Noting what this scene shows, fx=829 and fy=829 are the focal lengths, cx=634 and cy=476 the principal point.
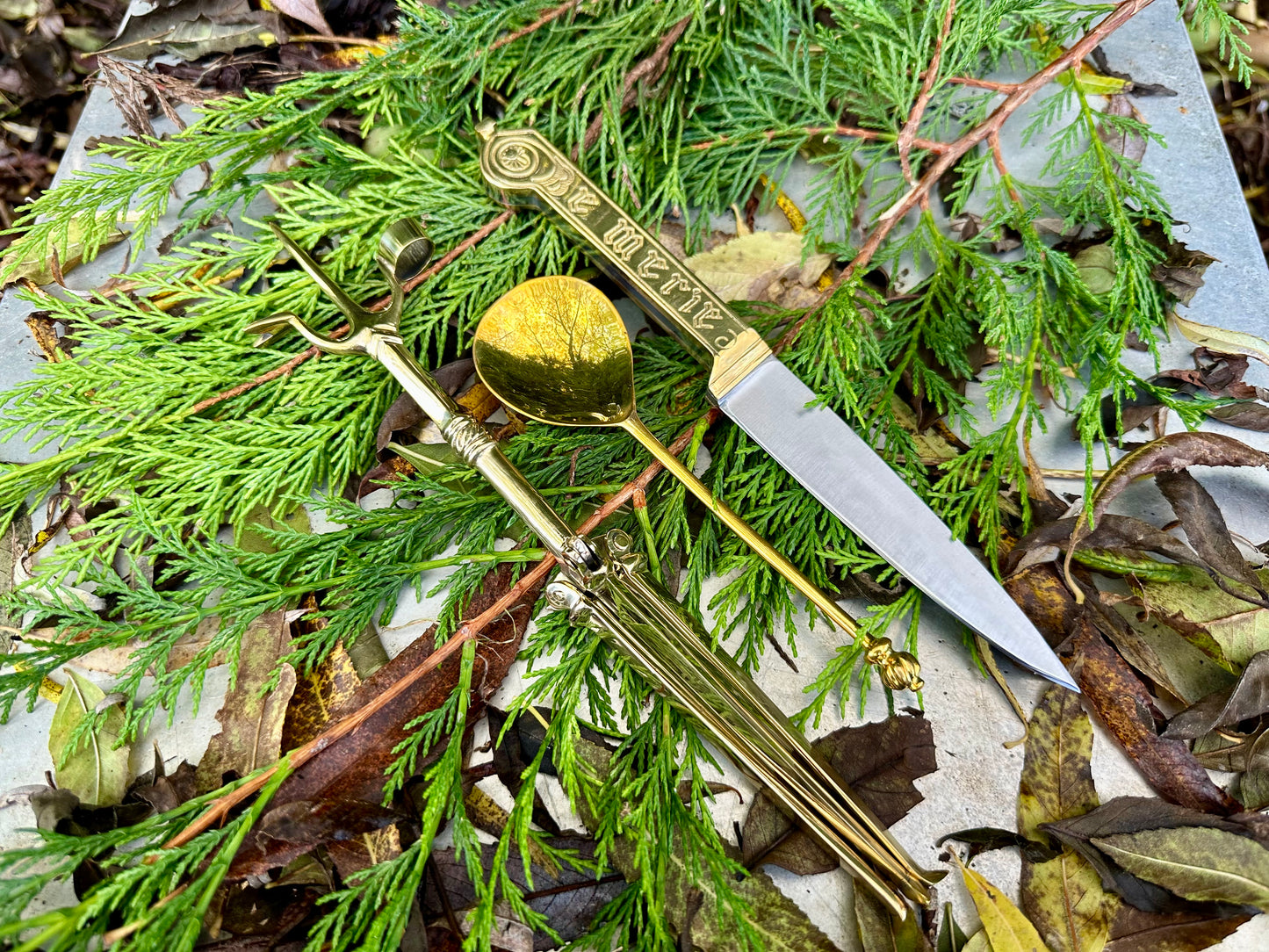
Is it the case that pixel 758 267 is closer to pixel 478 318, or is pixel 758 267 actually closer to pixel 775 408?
pixel 775 408

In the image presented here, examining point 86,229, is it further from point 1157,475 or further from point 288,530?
point 1157,475

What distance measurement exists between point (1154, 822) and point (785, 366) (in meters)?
0.76

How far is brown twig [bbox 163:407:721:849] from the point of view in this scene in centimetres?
98

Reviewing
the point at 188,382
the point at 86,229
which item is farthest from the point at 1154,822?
the point at 86,229

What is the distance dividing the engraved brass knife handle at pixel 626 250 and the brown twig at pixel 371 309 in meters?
0.06

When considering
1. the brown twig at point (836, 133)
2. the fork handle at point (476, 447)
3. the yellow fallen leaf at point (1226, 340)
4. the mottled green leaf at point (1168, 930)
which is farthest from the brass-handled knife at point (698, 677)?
the yellow fallen leaf at point (1226, 340)

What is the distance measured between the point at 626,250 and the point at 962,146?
24.4 inches

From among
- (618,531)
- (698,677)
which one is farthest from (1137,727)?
(618,531)

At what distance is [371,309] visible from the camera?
1330 mm

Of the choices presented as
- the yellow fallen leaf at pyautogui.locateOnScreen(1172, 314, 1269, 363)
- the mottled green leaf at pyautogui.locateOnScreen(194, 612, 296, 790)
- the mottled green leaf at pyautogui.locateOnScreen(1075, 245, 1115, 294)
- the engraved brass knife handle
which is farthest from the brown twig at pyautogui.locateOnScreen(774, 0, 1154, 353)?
the mottled green leaf at pyautogui.locateOnScreen(194, 612, 296, 790)

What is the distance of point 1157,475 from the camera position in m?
1.22

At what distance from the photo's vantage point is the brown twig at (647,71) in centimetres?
142

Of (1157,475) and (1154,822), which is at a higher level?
(1157,475)

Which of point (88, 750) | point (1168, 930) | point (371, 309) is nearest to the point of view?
point (1168, 930)
